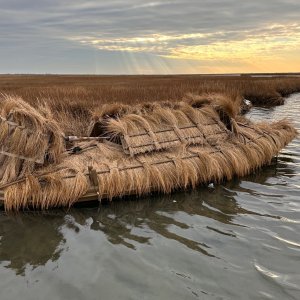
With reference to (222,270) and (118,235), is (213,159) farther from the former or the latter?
(222,270)

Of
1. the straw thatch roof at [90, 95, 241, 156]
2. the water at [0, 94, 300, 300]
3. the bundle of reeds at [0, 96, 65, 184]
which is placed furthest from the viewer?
the straw thatch roof at [90, 95, 241, 156]

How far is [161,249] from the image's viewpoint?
612 cm

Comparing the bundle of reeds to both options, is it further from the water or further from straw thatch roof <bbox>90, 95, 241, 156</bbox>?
straw thatch roof <bbox>90, 95, 241, 156</bbox>

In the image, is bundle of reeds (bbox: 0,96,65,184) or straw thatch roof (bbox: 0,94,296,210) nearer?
straw thatch roof (bbox: 0,94,296,210)

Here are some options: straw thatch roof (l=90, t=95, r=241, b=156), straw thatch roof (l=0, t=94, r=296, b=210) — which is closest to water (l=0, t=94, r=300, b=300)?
straw thatch roof (l=0, t=94, r=296, b=210)

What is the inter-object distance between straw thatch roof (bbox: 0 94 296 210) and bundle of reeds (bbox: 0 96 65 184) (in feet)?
0.73

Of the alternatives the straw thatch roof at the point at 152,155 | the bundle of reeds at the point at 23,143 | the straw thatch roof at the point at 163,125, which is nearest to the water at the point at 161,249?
the straw thatch roof at the point at 152,155

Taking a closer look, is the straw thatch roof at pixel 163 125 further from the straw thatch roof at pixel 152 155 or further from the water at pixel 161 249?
the water at pixel 161 249

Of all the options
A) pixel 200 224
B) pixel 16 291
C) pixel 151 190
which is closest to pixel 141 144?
pixel 151 190

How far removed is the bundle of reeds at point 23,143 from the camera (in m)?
7.62

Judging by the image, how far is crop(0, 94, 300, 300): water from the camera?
199 inches

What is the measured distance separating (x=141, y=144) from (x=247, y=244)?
3.39 m

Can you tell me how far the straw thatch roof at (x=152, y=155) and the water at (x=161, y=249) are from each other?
34 centimetres

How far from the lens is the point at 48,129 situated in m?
8.05
